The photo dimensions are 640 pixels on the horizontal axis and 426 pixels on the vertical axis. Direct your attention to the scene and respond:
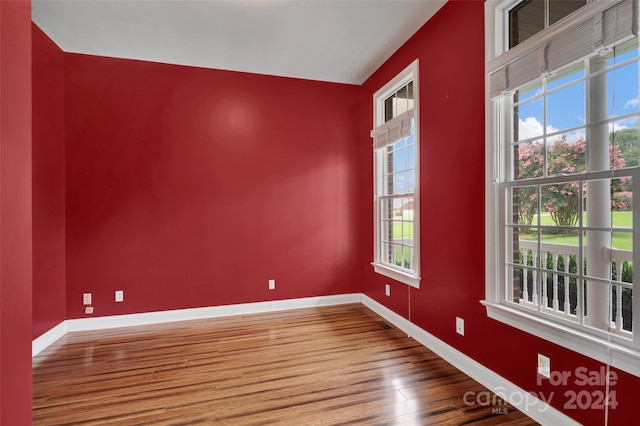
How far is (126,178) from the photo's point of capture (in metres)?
3.64

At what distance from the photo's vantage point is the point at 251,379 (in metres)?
2.45

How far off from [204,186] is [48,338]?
213 centimetres

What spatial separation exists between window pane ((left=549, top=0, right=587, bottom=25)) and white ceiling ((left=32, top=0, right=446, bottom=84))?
3.21 feet

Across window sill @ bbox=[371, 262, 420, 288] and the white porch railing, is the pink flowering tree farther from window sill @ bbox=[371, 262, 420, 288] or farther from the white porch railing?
window sill @ bbox=[371, 262, 420, 288]

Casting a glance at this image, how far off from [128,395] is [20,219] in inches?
62.8

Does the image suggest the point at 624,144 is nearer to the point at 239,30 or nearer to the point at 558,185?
the point at 558,185

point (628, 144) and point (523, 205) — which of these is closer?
point (628, 144)

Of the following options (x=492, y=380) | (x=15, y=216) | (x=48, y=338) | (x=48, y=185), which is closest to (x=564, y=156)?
(x=492, y=380)

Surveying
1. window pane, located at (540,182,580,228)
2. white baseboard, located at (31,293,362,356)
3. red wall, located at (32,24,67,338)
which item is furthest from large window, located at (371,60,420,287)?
red wall, located at (32,24,67,338)

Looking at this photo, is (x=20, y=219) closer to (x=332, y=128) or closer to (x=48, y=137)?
(x=48, y=137)

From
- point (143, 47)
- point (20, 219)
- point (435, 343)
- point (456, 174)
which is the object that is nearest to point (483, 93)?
point (456, 174)

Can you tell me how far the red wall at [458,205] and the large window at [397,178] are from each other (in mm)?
127

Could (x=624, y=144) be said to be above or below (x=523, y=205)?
above

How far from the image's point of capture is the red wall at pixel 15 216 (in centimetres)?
117
